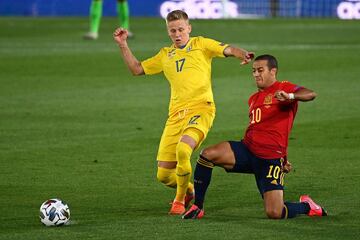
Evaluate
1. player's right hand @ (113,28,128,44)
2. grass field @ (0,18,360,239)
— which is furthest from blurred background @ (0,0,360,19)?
player's right hand @ (113,28,128,44)

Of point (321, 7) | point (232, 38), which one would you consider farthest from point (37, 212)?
point (321, 7)

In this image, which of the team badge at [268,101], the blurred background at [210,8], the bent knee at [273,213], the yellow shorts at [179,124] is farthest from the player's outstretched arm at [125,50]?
the blurred background at [210,8]

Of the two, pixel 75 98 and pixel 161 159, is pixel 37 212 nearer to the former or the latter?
pixel 161 159

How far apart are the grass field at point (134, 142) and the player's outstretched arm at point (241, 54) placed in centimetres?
131

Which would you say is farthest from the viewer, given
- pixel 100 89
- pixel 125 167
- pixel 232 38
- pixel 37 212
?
pixel 232 38

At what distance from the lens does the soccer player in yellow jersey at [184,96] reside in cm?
929

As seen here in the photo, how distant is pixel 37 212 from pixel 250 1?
3456 cm

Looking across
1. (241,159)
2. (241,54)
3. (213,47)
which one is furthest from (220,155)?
(213,47)

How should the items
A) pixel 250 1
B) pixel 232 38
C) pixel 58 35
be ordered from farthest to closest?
pixel 250 1 → pixel 58 35 → pixel 232 38

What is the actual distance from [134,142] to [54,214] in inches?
200

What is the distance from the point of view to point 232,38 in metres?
29.0

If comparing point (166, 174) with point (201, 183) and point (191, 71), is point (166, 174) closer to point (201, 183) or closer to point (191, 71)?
point (201, 183)

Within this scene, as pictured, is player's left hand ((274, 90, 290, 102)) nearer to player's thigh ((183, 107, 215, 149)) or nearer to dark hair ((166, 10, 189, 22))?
player's thigh ((183, 107, 215, 149))

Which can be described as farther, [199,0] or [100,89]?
[199,0]
